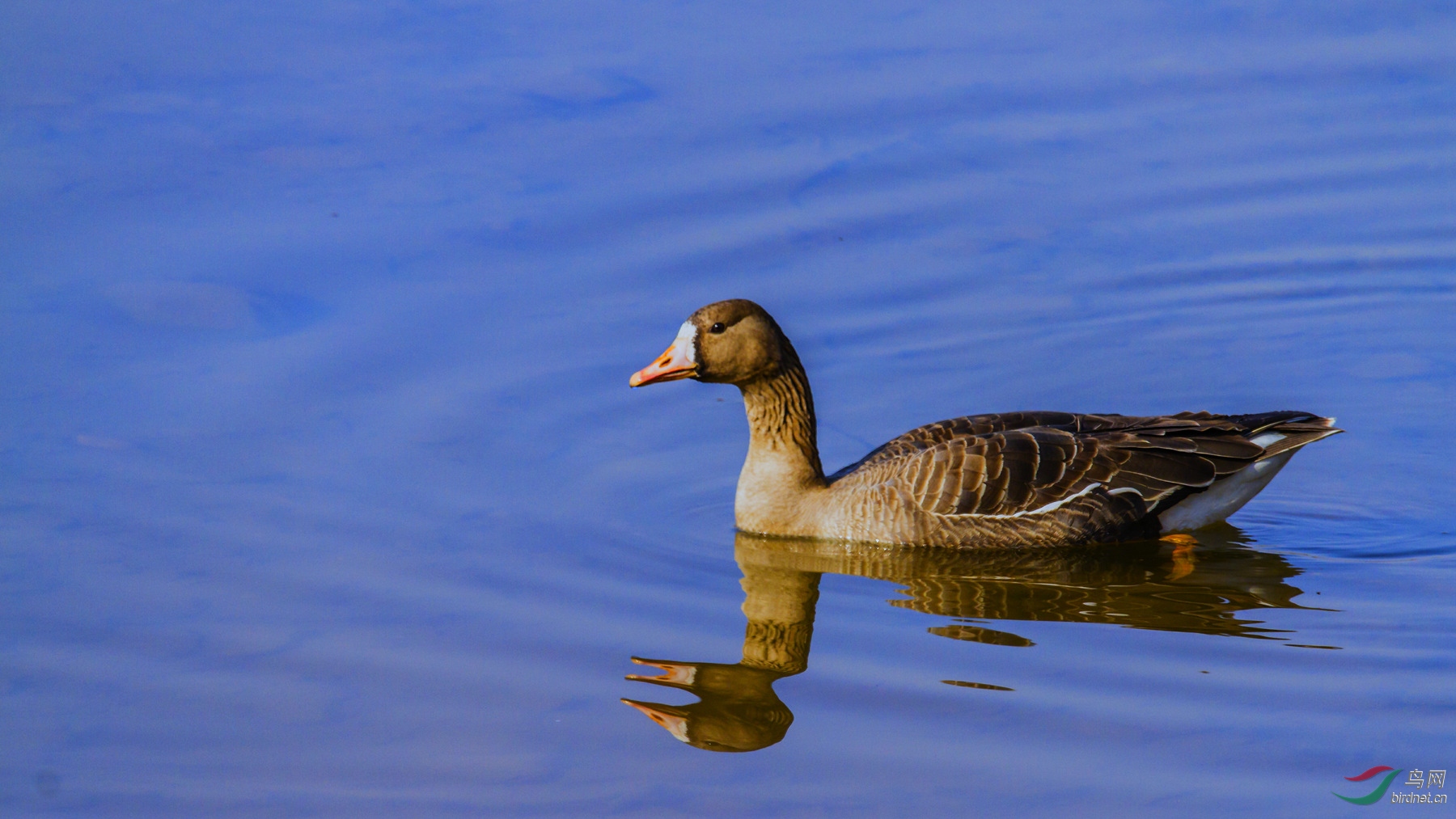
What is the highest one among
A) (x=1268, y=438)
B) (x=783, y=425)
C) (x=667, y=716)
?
(x=783, y=425)

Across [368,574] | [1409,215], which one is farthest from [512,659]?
[1409,215]

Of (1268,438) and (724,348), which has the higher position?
(724,348)

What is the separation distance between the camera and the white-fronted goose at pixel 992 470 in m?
10.9

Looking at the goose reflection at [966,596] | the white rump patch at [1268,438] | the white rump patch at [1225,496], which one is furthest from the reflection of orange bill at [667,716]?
the white rump patch at [1268,438]

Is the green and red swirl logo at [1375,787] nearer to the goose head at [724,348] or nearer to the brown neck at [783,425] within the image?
the brown neck at [783,425]

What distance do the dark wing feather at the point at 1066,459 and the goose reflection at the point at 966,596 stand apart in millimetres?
397

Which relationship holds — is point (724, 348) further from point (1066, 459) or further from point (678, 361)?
point (1066, 459)

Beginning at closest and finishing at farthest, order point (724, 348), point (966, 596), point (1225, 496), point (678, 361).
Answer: point (966, 596)
point (678, 361)
point (724, 348)
point (1225, 496)

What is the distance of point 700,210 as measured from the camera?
47.6ft

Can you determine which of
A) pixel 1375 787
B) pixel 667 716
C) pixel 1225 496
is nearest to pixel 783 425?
pixel 1225 496

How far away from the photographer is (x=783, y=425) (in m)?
11.3

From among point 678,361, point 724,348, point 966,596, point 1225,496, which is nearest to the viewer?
point 966,596
